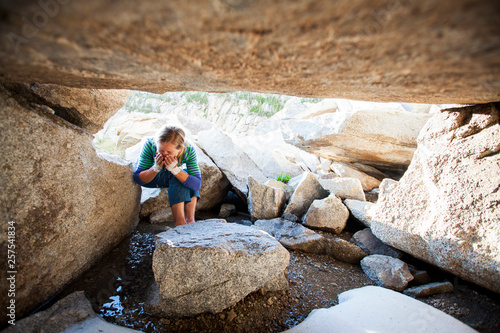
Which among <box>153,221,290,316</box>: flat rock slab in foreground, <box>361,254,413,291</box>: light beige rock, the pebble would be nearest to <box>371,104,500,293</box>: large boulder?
<box>361,254,413,291</box>: light beige rock

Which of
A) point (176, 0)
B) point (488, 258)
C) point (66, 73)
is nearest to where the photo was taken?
point (176, 0)

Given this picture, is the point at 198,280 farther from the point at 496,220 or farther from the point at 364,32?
the point at 496,220

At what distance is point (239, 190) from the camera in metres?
4.62

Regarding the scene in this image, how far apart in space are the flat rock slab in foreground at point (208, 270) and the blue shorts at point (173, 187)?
94 centimetres

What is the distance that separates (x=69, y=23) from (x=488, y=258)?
3.01m

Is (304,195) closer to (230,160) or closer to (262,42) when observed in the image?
(230,160)

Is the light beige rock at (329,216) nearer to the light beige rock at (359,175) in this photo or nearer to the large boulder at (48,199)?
the light beige rock at (359,175)

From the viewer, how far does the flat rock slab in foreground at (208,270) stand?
6.23 feet

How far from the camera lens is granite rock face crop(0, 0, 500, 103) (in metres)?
0.78

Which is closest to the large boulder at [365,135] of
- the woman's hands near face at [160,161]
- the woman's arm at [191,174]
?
the woman's arm at [191,174]

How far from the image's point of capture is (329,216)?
380 centimetres

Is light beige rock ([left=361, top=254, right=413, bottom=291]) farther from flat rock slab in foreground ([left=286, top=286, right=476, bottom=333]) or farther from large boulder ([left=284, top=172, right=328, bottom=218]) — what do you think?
large boulder ([left=284, top=172, right=328, bottom=218])

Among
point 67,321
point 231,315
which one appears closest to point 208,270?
point 231,315

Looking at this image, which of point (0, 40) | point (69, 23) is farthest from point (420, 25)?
point (0, 40)
